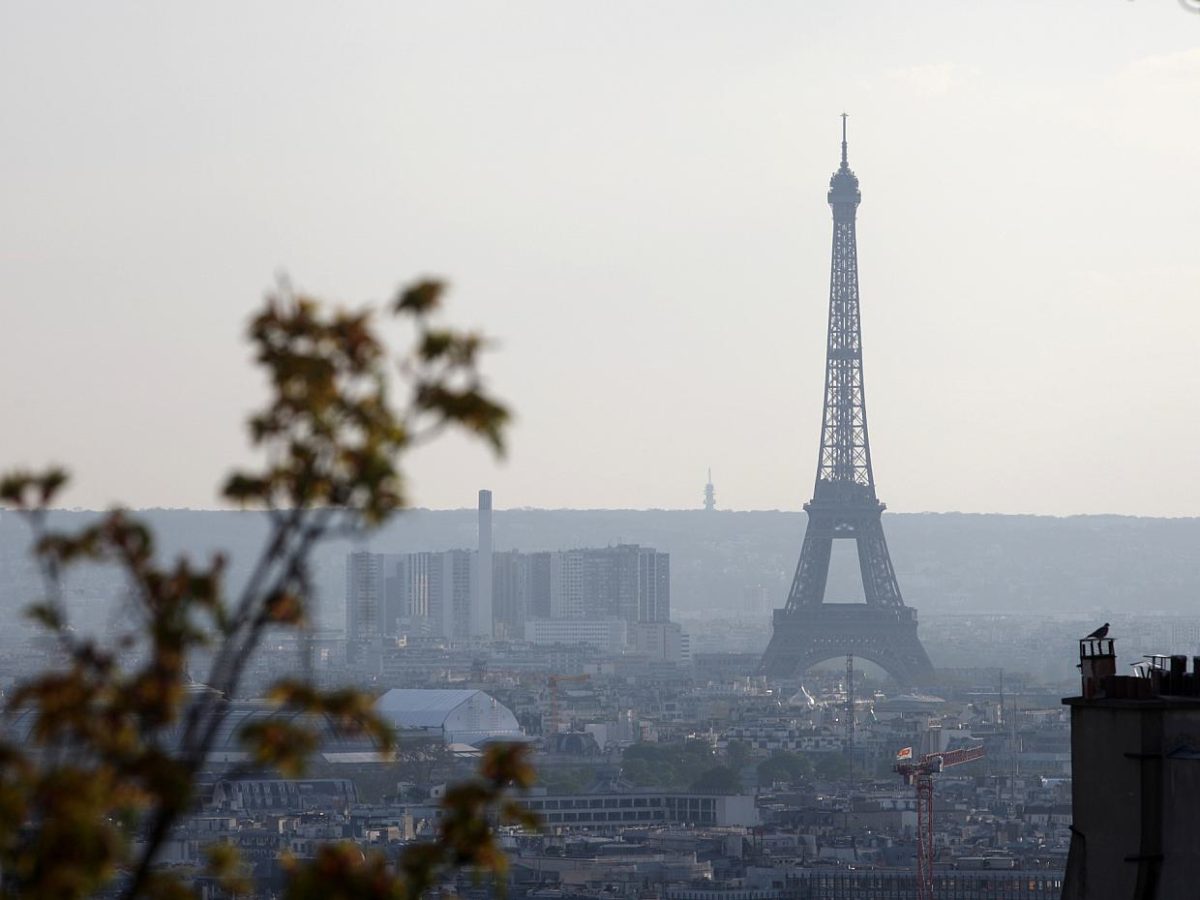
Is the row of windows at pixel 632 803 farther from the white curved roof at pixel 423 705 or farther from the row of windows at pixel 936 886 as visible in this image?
the white curved roof at pixel 423 705

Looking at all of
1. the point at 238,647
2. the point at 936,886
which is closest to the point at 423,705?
the point at 936,886

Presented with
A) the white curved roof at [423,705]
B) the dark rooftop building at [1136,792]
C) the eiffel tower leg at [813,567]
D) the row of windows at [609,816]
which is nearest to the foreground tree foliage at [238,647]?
the dark rooftop building at [1136,792]

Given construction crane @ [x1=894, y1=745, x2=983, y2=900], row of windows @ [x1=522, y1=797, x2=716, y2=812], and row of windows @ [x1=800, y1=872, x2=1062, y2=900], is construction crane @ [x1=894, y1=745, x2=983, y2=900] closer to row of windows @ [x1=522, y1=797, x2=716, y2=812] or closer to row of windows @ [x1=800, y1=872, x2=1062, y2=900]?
row of windows @ [x1=800, y1=872, x2=1062, y2=900]

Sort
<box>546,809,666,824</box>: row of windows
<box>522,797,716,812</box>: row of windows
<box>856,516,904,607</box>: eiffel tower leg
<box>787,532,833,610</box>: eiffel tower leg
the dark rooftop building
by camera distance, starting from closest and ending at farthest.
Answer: the dark rooftop building < <box>546,809,666,824</box>: row of windows < <box>522,797,716,812</box>: row of windows < <box>856,516,904,607</box>: eiffel tower leg < <box>787,532,833,610</box>: eiffel tower leg

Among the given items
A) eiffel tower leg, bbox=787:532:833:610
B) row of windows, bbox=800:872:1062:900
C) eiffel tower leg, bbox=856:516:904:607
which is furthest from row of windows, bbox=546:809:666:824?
eiffel tower leg, bbox=787:532:833:610

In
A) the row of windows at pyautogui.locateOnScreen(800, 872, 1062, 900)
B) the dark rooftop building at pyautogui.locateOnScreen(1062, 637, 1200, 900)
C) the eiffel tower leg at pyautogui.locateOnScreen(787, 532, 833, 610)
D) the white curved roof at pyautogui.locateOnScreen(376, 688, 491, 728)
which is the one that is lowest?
the row of windows at pyautogui.locateOnScreen(800, 872, 1062, 900)

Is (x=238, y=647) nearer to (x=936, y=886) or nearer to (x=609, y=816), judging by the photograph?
(x=936, y=886)
